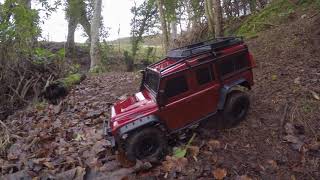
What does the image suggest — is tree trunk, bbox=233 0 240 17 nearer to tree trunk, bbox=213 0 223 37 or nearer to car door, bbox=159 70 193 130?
tree trunk, bbox=213 0 223 37

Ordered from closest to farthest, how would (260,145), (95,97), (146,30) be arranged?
(260,145), (95,97), (146,30)

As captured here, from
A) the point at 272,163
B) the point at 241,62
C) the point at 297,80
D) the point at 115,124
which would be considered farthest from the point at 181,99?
the point at 297,80

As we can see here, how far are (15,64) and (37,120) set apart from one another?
9.62 feet

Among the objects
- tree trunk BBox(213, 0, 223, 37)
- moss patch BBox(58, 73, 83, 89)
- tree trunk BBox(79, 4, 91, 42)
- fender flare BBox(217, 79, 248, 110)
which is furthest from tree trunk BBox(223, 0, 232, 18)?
tree trunk BBox(79, 4, 91, 42)

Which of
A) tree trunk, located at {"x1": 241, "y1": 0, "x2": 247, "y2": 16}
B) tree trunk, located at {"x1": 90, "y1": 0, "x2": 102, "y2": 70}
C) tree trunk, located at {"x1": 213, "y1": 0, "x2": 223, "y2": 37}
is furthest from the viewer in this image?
tree trunk, located at {"x1": 90, "y1": 0, "x2": 102, "y2": 70}

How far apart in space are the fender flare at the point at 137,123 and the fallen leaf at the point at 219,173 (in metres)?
1.22

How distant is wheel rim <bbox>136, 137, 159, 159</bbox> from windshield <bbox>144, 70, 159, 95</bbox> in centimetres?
81

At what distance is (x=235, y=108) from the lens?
20.0 feet

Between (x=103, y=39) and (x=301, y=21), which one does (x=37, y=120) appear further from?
(x=103, y=39)

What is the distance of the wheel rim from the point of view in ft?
17.5

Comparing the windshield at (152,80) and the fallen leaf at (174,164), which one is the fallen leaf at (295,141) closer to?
the fallen leaf at (174,164)

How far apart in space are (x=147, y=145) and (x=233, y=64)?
7.13 ft

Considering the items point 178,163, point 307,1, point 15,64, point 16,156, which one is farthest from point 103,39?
point 178,163

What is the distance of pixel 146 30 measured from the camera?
77.6 feet
